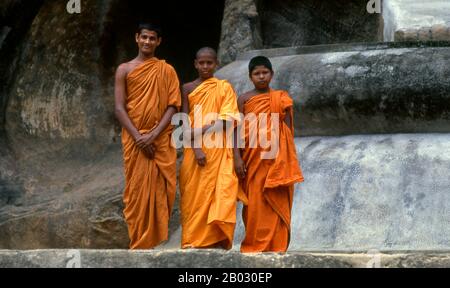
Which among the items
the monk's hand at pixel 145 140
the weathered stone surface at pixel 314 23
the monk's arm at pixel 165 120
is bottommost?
the monk's hand at pixel 145 140

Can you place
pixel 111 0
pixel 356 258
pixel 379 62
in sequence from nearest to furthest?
pixel 356 258 → pixel 379 62 → pixel 111 0

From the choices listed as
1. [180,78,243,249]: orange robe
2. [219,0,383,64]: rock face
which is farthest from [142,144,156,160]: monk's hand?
[219,0,383,64]: rock face

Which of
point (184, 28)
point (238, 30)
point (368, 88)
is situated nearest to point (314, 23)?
point (238, 30)

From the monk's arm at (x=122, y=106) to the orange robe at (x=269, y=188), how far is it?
77 centimetres

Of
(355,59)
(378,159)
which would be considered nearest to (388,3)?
(355,59)

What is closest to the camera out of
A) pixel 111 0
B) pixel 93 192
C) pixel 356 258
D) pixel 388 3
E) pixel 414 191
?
pixel 356 258

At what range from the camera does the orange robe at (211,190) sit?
6.09 metres

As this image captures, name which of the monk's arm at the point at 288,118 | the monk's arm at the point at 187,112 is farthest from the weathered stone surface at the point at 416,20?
the monk's arm at the point at 187,112

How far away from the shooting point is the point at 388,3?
874cm

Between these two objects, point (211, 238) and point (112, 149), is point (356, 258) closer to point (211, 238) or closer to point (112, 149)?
point (211, 238)

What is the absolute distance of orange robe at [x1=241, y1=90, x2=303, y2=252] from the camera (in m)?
6.22

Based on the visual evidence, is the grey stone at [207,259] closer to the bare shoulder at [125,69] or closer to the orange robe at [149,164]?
the orange robe at [149,164]

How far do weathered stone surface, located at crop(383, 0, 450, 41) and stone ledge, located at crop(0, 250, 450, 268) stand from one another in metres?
3.51

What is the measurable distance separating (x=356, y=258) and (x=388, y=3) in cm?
472
